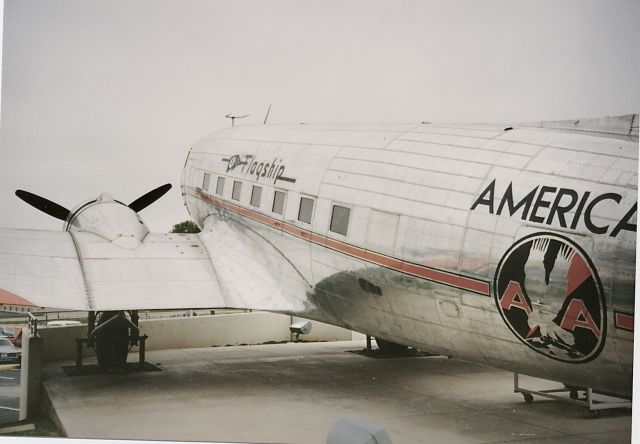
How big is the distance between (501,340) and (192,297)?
332 centimetres

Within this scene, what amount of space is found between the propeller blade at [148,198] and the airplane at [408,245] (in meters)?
0.03

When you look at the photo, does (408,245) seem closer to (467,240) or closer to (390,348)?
(467,240)

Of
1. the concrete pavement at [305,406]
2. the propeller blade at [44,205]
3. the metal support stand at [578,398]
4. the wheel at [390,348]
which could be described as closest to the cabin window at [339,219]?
the concrete pavement at [305,406]

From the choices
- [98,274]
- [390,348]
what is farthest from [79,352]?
[390,348]

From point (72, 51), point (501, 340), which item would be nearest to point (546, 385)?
point (501, 340)

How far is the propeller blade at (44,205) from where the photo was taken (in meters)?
7.46

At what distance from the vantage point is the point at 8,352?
7.50 meters

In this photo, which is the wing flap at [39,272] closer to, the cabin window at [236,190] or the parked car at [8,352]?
the parked car at [8,352]

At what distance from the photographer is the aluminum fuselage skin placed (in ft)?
16.0

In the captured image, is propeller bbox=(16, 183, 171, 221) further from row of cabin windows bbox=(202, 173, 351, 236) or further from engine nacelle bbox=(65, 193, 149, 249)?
row of cabin windows bbox=(202, 173, 351, 236)

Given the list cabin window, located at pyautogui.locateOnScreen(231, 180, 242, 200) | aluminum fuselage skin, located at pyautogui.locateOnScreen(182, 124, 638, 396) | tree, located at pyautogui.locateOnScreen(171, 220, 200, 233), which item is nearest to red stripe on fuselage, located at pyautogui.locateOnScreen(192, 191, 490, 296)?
aluminum fuselage skin, located at pyautogui.locateOnScreen(182, 124, 638, 396)

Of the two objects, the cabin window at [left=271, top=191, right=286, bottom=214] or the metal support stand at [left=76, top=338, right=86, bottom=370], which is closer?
the cabin window at [left=271, top=191, right=286, bottom=214]

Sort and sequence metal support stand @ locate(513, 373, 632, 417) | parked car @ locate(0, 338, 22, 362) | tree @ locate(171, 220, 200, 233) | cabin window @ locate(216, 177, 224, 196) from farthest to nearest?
cabin window @ locate(216, 177, 224, 196), tree @ locate(171, 220, 200, 233), parked car @ locate(0, 338, 22, 362), metal support stand @ locate(513, 373, 632, 417)

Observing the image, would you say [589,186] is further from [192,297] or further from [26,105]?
[26,105]
